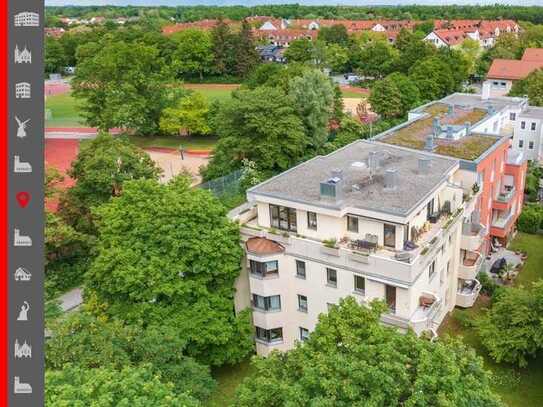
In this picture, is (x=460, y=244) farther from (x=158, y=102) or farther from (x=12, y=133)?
(x=158, y=102)

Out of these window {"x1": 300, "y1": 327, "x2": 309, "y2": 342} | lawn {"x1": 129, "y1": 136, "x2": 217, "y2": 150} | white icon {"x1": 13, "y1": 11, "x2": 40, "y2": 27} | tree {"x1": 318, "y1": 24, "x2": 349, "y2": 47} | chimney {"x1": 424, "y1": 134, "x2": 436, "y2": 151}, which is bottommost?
window {"x1": 300, "y1": 327, "x2": 309, "y2": 342}

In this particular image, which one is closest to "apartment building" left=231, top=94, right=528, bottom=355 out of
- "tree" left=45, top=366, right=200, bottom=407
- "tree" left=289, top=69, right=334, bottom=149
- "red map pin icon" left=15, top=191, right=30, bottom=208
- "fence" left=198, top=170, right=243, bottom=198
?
"tree" left=45, top=366, right=200, bottom=407

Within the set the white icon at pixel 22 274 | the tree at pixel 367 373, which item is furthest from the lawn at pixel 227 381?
the white icon at pixel 22 274

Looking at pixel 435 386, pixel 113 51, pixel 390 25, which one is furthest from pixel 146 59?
pixel 390 25

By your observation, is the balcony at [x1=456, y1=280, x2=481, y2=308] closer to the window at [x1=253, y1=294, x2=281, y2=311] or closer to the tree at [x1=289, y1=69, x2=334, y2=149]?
the window at [x1=253, y1=294, x2=281, y2=311]

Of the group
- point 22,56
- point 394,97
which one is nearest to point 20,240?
point 22,56

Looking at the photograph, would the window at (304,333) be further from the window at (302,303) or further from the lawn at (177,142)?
the lawn at (177,142)

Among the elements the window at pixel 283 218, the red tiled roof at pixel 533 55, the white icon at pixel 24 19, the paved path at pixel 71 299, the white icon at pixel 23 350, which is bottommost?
the paved path at pixel 71 299
